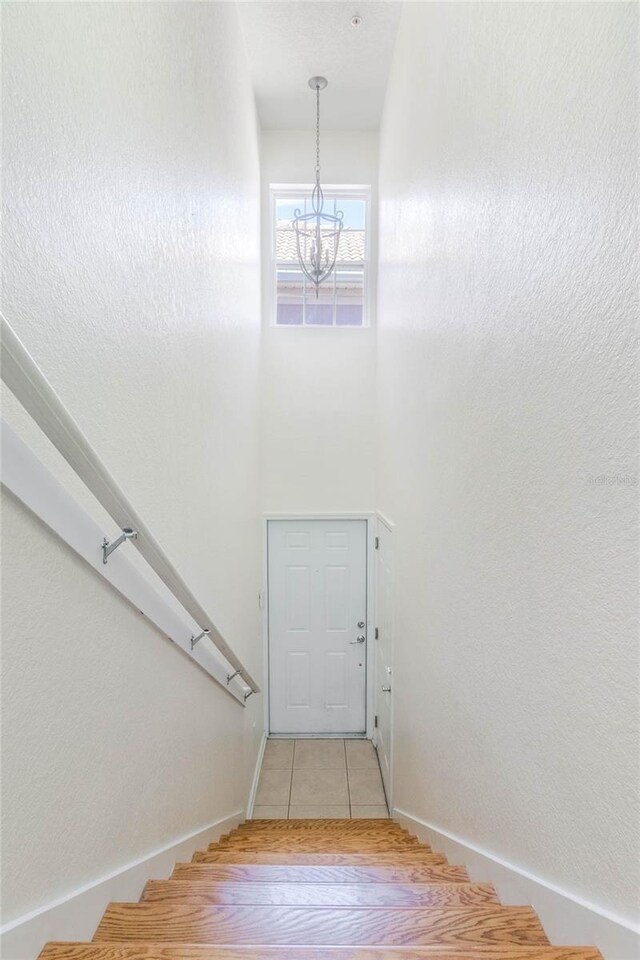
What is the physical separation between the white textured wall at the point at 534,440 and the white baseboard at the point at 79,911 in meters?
1.04

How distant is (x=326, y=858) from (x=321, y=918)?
2.54 feet

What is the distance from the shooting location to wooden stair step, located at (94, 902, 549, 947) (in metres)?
1.26

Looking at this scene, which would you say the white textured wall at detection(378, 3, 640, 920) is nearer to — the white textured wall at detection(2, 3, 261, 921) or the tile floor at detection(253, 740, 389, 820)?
the white textured wall at detection(2, 3, 261, 921)

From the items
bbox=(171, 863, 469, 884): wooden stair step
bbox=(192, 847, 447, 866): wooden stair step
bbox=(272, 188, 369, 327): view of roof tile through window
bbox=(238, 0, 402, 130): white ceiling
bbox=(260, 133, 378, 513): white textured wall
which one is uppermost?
bbox=(238, 0, 402, 130): white ceiling

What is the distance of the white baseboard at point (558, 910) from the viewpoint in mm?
954

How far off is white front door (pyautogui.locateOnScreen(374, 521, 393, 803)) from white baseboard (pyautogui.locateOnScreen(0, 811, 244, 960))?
228 cm

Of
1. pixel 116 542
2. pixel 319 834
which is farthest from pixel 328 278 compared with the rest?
pixel 319 834

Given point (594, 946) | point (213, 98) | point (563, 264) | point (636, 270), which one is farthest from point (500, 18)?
point (594, 946)

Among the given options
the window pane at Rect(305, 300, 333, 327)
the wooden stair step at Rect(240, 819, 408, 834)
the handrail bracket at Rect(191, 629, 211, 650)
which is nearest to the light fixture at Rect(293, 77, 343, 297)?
the window pane at Rect(305, 300, 333, 327)

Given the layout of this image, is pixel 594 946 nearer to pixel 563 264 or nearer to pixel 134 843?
pixel 134 843

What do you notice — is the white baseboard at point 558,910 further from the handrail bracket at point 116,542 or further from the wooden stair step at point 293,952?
the handrail bracket at point 116,542

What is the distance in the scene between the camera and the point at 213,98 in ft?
8.51

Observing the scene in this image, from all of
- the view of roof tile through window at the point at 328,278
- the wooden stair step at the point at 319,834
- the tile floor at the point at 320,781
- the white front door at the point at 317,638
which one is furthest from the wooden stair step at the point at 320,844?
the view of roof tile through window at the point at 328,278

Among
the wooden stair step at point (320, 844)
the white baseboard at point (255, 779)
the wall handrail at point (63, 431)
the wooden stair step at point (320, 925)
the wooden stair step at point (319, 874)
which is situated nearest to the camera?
the wall handrail at point (63, 431)
